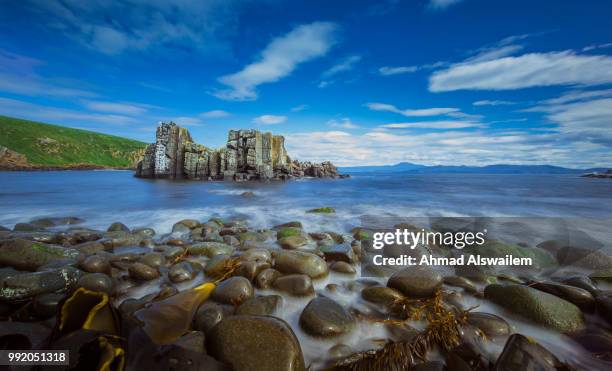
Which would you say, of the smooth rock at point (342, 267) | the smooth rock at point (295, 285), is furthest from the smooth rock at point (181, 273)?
the smooth rock at point (342, 267)

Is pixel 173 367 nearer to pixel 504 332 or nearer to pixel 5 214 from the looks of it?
pixel 504 332

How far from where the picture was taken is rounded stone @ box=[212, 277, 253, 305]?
3297mm

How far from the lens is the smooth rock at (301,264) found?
4.19 meters

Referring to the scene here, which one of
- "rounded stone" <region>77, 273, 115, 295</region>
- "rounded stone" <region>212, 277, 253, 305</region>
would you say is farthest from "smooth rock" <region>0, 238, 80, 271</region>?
"rounded stone" <region>212, 277, 253, 305</region>

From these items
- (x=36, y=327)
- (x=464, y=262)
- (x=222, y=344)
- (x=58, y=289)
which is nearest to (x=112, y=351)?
(x=222, y=344)

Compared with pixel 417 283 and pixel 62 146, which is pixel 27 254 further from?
pixel 62 146

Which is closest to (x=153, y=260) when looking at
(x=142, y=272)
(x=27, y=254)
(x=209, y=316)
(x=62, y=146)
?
(x=142, y=272)

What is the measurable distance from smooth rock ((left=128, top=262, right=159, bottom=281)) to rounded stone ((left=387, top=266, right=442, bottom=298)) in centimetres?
374

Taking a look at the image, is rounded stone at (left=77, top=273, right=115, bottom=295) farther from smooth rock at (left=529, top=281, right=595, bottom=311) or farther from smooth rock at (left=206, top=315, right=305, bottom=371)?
smooth rock at (left=529, top=281, right=595, bottom=311)

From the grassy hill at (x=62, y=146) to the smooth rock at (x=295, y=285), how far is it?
94.5 meters

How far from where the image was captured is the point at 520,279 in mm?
4219

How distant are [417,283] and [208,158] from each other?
43243mm

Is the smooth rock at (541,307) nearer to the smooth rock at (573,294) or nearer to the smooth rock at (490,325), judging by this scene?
the smooth rock at (573,294)

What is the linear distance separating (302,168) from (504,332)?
181 feet
